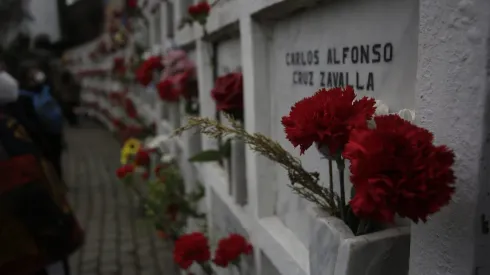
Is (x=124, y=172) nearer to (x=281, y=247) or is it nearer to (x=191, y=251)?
(x=191, y=251)

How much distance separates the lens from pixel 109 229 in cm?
544

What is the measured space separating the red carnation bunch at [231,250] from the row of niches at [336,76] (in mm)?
189

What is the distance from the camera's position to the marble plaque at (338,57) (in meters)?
1.25

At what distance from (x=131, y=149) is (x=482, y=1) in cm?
498

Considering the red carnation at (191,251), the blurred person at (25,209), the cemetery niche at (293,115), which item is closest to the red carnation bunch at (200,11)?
the cemetery niche at (293,115)

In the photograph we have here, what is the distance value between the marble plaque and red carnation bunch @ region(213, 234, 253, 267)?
0.71ft

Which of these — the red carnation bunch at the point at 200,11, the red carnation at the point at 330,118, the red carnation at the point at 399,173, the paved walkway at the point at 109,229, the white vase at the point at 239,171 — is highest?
the red carnation bunch at the point at 200,11

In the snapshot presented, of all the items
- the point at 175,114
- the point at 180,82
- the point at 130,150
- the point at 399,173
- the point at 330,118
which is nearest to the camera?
the point at 399,173

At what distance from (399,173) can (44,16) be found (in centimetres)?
1878

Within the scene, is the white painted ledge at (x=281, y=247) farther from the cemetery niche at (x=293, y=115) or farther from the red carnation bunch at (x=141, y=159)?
the red carnation bunch at (x=141, y=159)

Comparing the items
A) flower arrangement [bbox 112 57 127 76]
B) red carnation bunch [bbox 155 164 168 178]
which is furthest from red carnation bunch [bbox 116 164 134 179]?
flower arrangement [bbox 112 57 127 76]

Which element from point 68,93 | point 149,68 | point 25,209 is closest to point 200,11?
point 25,209

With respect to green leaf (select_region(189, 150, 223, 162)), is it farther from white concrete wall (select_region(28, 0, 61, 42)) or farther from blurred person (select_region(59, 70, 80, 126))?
white concrete wall (select_region(28, 0, 61, 42))

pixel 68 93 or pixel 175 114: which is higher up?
pixel 68 93
